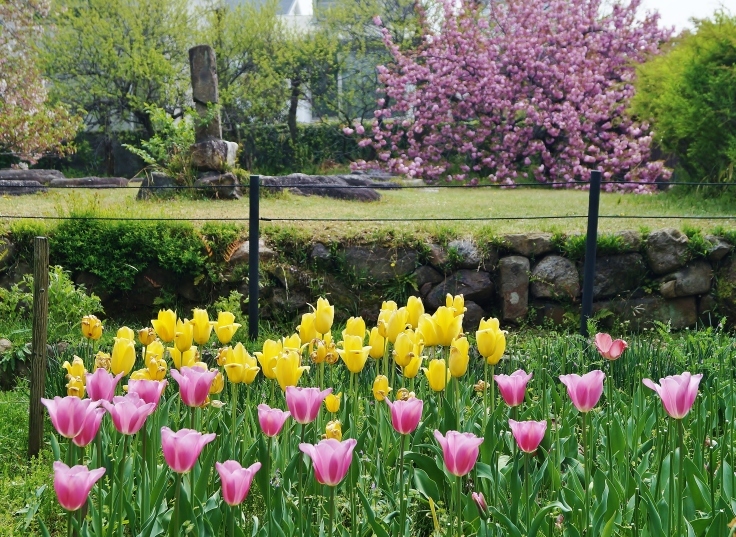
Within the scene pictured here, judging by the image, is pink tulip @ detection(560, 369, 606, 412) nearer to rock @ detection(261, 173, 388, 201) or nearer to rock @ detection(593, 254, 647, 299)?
rock @ detection(593, 254, 647, 299)

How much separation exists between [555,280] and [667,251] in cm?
99

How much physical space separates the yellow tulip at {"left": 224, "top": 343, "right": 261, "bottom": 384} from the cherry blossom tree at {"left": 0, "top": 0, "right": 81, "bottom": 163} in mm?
11453

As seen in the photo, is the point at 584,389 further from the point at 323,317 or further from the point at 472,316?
the point at 472,316

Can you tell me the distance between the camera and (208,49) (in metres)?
11.5

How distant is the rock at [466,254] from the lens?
7.20 meters

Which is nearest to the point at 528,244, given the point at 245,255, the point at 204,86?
the point at 245,255

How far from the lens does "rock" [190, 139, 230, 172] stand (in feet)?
35.5

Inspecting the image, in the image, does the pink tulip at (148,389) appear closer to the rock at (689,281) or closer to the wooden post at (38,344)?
the wooden post at (38,344)

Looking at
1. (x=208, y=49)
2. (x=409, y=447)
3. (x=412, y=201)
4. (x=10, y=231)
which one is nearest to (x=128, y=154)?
(x=208, y=49)

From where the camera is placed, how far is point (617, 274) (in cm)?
730

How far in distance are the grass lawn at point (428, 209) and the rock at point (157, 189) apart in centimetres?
16

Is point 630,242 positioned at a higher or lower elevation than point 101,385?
lower

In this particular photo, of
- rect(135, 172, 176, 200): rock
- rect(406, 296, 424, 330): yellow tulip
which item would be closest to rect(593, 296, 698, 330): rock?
rect(406, 296, 424, 330): yellow tulip

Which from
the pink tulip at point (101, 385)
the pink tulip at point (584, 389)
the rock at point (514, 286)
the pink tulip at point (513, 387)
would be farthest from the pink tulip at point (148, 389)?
the rock at point (514, 286)
